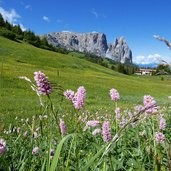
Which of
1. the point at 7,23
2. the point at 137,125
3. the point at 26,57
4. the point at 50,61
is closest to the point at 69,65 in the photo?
the point at 50,61

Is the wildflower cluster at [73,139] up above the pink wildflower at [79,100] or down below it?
below

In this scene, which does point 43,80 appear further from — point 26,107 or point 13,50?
point 13,50

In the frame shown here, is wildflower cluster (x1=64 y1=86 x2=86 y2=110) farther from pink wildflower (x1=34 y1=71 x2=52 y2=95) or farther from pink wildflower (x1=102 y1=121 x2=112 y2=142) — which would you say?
pink wildflower (x1=102 y1=121 x2=112 y2=142)

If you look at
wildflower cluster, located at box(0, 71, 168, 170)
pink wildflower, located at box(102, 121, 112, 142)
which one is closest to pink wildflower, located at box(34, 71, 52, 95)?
wildflower cluster, located at box(0, 71, 168, 170)

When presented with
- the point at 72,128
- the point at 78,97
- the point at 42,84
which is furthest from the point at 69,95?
the point at 72,128

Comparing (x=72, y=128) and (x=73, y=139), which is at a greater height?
(x=73, y=139)

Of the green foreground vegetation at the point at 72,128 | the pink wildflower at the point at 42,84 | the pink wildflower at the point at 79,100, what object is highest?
the pink wildflower at the point at 42,84

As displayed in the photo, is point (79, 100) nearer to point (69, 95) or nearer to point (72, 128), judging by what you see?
point (69, 95)

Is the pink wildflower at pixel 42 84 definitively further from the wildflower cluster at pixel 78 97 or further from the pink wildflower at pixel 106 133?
the pink wildflower at pixel 106 133

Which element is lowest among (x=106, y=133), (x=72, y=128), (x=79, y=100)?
(x=72, y=128)

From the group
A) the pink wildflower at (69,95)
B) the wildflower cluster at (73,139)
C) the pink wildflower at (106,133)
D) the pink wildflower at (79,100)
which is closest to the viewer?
the wildflower cluster at (73,139)

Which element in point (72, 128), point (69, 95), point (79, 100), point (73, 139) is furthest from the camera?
point (72, 128)

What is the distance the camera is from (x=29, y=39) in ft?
358

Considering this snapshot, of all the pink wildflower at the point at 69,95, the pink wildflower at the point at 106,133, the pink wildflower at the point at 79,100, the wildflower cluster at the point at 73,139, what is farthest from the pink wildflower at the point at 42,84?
the pink wildflower at the point at 106,133
